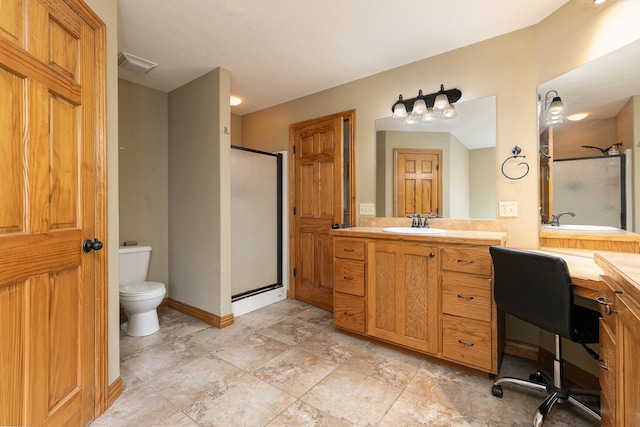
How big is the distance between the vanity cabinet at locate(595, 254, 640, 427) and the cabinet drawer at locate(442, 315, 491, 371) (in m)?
0.61

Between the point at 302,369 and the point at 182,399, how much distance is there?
72 centimetres

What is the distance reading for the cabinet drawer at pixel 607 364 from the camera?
1023 mm

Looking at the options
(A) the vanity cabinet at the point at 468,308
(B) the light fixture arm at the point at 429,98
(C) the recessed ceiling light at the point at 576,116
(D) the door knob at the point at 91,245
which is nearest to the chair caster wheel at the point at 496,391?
(A) the vanity cabinet at the point at 468,308

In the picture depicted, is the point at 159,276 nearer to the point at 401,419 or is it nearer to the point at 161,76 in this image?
the point at 161,76

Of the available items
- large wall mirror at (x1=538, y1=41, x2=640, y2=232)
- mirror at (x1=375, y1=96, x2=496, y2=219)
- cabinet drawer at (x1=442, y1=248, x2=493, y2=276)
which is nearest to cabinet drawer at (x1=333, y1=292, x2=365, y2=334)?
cabinet drawer at (x1=442, y1=248, x2=493, y2=276)

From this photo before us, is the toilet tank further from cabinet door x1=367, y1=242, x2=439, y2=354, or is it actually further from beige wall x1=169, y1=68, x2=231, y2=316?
cabinet door x1=367, y1=242, x2=439, y2=354

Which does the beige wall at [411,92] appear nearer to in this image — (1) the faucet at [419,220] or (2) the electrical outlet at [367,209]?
(2) the electrical outlet at [367,209]

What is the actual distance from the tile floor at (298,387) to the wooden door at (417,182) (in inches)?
46.3

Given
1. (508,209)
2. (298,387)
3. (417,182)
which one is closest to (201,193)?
(298,387)

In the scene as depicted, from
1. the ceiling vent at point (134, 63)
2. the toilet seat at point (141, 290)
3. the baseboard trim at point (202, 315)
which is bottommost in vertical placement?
the baseboard trim at point (202, 315)

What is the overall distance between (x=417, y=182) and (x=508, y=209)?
707 millimetres

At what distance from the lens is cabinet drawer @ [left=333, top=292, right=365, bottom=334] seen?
2275 mm

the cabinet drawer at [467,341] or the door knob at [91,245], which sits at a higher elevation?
the door knob at [91,245]

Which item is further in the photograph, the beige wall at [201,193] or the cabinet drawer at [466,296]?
the beige wall at [201,193]
